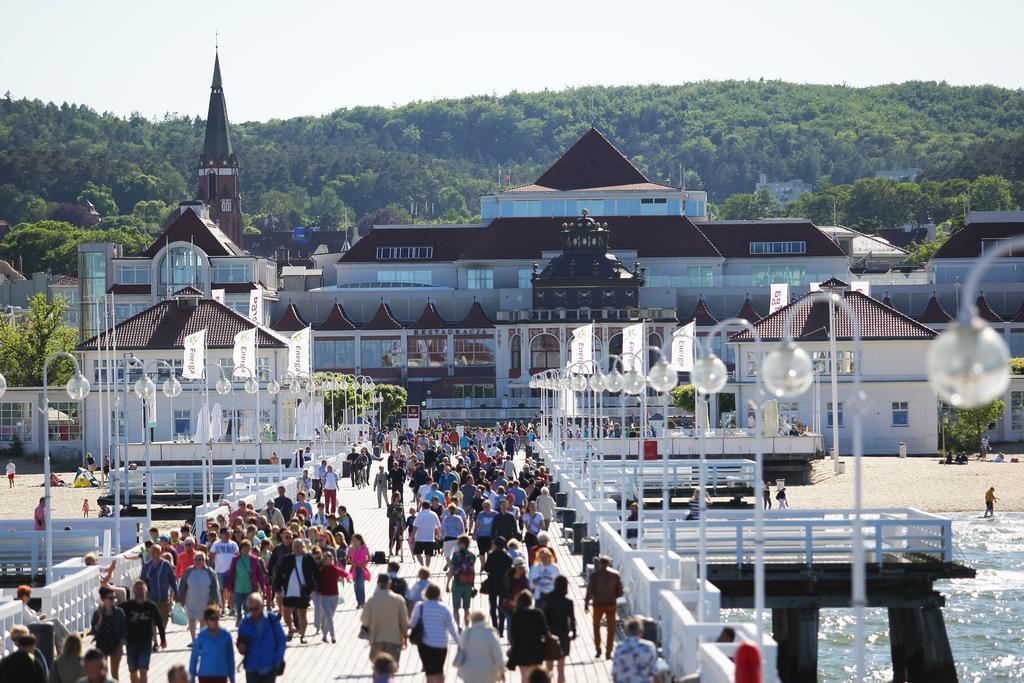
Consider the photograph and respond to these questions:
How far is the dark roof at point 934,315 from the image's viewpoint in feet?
363

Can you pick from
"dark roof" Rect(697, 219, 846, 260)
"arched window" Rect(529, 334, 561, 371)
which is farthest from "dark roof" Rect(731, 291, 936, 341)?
"dark roof" Rect(697, 219, 846, 260)

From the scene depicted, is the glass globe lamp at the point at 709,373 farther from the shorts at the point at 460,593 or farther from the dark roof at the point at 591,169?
the dark roof at the point at 591,169

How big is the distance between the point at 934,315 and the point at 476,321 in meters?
29.1

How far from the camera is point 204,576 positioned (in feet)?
70.1

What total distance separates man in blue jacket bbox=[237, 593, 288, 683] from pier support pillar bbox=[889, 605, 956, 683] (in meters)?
14.6

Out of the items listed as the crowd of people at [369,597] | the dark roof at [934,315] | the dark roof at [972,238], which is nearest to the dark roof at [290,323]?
the dark roof at [934,315]

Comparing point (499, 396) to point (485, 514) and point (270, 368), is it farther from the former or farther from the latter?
point (485, 514)

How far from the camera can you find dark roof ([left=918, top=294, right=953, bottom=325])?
110m

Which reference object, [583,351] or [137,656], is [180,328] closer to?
[583,351]

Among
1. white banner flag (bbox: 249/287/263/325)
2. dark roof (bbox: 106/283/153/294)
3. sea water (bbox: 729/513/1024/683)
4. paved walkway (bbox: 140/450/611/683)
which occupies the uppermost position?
dark roof (bbox: 106/283/153/294)

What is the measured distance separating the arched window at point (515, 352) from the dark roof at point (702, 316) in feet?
35.9

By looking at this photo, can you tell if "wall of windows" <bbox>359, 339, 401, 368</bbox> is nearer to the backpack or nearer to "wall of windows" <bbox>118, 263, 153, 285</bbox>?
"wall of windows" <bbox>118, 263, 153, 285</bbox>

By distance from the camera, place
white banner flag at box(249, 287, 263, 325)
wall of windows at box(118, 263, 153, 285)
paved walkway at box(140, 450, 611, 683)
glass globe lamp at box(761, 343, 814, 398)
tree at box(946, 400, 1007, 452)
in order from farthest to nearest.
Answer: wall of windows at box(118, 263, 153, 285) < white banner flag at box(249, 287, 263, 325) < tree at box(946, 400, 1007, 452) < paved walkway at box(140, 450, 611, 683) < glass globe lamp at box(761, 343, 814, 398)

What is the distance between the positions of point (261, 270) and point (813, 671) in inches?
3868
